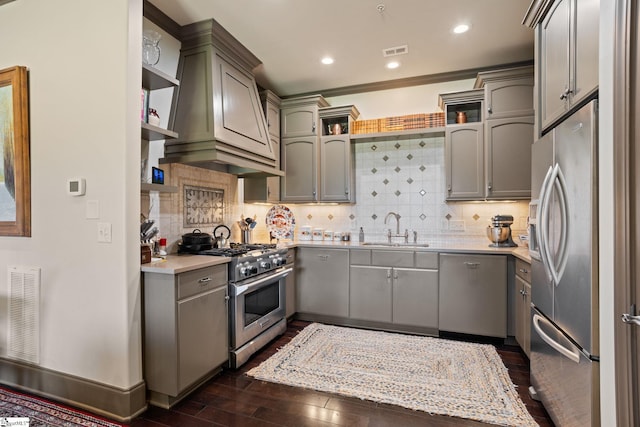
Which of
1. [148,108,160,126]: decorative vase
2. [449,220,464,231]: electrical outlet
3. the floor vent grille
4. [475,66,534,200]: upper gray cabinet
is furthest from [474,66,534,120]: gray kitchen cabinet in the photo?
the floor vent grille

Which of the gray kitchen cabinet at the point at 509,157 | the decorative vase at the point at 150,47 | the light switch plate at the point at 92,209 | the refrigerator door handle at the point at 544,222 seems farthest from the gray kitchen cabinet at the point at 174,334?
A: the gray kitchen cabinet at the point at 509,157

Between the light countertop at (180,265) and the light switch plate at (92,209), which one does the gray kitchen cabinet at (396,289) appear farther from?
the light switch plate at (92,209)

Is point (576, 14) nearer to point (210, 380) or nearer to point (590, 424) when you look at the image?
point (590, 424)

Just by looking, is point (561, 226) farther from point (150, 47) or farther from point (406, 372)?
point (150, 47)

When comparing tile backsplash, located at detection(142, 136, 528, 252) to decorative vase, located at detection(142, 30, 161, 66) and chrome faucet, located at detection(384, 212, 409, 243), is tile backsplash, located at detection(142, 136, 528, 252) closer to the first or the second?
chrome faucet, located at detection(384, 212, 409, 243)

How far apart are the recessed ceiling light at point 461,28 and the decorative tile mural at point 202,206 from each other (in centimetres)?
275

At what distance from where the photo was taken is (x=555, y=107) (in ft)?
6.23

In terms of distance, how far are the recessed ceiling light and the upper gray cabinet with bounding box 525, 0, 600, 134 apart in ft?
1.96

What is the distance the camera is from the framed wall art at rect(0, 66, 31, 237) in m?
2.23

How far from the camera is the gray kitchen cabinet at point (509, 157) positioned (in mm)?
3188

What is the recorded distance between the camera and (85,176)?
208 centimetres

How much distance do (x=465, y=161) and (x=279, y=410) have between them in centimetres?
294

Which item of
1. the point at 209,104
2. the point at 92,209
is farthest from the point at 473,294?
the point at 92,209

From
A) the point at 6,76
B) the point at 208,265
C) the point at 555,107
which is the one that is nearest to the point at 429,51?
the point at 555,107
